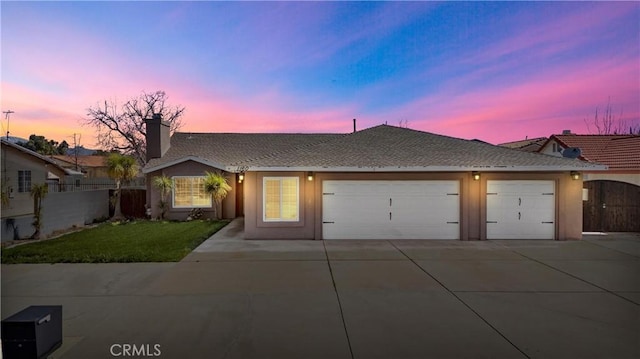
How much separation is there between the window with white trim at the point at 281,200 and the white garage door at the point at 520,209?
6.17 metres

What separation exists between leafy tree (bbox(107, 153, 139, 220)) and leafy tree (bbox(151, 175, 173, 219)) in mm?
1626

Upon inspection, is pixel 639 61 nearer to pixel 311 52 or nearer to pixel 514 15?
pixel 514 15

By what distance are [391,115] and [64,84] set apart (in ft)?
65.9

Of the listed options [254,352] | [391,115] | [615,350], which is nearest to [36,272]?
[254,352]

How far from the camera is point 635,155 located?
44.3 feet

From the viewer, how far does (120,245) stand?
10.4 m

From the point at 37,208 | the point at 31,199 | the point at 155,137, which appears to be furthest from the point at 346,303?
the point at 31,199

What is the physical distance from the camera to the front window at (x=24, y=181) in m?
16.1

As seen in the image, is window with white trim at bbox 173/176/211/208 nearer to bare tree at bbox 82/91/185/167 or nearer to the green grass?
the green grass

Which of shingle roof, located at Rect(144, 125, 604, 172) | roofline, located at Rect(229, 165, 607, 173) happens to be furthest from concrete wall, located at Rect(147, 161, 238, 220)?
roofline, located at Rect(229, 165, 607, 173)

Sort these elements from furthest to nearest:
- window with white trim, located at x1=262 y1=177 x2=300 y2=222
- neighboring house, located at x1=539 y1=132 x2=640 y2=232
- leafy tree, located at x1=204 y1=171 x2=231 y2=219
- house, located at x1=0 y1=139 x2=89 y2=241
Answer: leafy tree, located at x1=204 y1=171 x2=231 y2=219 < house, located at x1=0 y1=139 x2=89 y2=241 < neighboring house, located at x1=539 y1=132 x2=640 y2=232 < window with white trim, located at x1=262 y1=177 x2=300 y2=222

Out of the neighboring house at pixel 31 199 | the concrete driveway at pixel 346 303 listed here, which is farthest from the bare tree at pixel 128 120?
the concrete driveway at pixel 346 303

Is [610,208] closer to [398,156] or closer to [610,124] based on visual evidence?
[398,156]

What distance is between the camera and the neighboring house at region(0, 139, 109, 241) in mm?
12836
